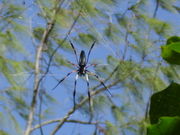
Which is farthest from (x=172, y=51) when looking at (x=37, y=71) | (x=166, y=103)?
(x=37, y=71)

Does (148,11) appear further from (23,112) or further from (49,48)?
(23,112)

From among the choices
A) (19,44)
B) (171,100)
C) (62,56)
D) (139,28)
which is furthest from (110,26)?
(171,100)

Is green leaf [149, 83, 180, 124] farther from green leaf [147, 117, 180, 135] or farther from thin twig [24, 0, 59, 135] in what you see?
thin twig [24, 0, 59, 135]

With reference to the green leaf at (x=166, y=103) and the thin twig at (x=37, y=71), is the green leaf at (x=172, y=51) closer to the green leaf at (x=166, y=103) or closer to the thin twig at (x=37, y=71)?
the green leaf at (x=166, y=103)

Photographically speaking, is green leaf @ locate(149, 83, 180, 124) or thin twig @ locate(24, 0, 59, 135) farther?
thin twig @ locate(24, 0, 59, 135)

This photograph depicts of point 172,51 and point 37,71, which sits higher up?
point 172,51

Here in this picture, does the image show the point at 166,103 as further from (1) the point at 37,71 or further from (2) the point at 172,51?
(1) the point at 37,71

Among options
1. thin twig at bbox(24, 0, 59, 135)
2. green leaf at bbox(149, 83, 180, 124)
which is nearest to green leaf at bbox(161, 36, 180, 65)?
green leaf at bbox(149, 83, 180, 124)
